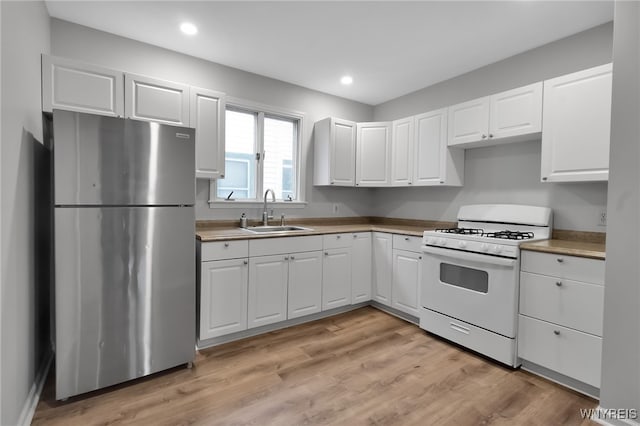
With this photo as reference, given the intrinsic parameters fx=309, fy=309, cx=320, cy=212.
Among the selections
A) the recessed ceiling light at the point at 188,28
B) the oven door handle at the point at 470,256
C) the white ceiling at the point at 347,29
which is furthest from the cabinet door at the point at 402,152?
the recessed ceiling light at the point at 188,28

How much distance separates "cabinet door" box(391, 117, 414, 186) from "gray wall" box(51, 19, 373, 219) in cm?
72

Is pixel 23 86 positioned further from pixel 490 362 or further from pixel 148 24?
pixel 490 362

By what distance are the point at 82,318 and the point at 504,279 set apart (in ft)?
9.19

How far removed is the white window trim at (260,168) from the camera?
3.17m

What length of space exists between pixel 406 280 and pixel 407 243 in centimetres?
38

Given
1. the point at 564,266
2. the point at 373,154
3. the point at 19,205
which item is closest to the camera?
the point at 19,205

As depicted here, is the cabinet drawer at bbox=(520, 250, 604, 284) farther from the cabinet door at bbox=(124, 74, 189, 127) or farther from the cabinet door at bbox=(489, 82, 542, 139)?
the cabinet door at bbox=(124, 74, 189, 127)

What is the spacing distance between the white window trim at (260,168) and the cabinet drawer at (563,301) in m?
2.40

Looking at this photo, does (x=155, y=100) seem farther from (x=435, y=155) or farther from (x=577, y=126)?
(x=577, y=126)

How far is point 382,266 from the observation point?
3.38m

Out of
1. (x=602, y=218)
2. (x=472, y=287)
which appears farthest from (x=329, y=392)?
(x=602, y=218)

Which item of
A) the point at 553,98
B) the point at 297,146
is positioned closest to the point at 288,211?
the point at 297,146

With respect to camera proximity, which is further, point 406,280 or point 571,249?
point 406,280

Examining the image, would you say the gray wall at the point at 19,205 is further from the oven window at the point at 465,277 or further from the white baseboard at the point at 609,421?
the white baseboard at the point at 609,421
